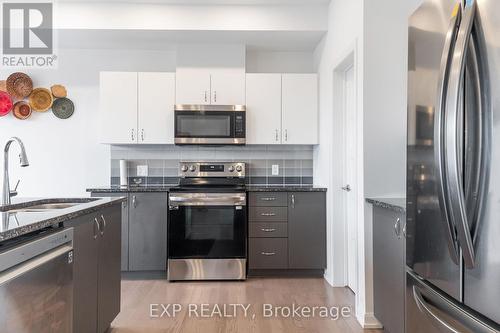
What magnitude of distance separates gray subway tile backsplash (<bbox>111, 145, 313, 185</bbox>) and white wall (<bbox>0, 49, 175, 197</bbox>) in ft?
0.92

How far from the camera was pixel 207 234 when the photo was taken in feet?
11.0

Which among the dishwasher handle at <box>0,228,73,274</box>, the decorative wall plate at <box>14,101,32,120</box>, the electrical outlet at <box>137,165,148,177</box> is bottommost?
the dishwasher handle at <box>0,228,73,274</box>

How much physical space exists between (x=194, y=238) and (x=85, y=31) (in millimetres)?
2265

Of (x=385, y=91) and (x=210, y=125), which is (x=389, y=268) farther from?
(x=210, y=125)

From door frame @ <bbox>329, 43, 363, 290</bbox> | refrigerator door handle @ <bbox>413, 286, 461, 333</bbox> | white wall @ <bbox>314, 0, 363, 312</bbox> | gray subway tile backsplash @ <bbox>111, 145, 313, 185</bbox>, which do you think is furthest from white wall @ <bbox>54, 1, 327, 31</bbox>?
refrigerator door handle @ <bbox>413, 286, 461, 333</bbox>

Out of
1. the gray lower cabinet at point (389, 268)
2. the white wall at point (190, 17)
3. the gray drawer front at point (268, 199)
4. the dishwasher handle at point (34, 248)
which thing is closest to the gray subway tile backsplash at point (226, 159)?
the gray drawer front at point (268, 199)

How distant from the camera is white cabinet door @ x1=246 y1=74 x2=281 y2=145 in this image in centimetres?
363

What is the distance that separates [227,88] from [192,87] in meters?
0.36

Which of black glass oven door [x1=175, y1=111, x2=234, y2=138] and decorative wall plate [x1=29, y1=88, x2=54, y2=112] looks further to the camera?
decorative wall plate [x1=29, y1=88, x2=54, y2=112]

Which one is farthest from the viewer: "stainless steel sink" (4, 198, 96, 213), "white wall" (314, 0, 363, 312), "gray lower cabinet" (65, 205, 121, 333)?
"white wall" (314, 0, 363, 312)


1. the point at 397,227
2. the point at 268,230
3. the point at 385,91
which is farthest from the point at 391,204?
the point at 268,230

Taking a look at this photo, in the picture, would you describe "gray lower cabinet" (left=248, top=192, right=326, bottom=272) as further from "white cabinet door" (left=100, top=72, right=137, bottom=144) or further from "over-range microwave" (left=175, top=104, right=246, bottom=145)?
"white cabinet door" (left=100, top=72, right=137, bottom=144)

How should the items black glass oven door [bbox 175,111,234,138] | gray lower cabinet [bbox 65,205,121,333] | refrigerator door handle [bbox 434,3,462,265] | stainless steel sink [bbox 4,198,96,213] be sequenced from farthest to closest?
1. black glass oven door [bbox 175,111,234,138]
2. stainless steel sink [bbox 4,198,96,213]
3. gray lower cabinet [bbox 65,205,121,333]
4. refrigerator door handle [bbox 434,3,462,265]

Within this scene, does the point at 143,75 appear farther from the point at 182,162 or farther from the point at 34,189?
the point at 34,189
